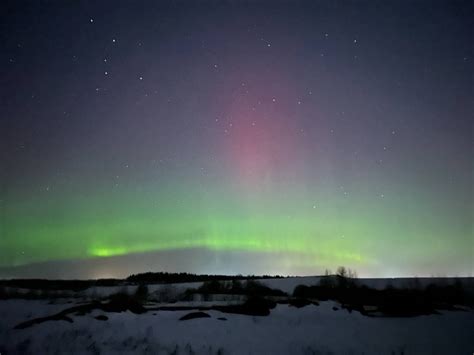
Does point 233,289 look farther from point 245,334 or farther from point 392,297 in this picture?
point 245,334

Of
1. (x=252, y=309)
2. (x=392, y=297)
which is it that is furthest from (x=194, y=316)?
(x=392, y=297)

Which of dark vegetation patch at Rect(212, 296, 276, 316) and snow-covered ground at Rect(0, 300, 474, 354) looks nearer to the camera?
snow-covered ground at Rect(0, 300, 474, 354)

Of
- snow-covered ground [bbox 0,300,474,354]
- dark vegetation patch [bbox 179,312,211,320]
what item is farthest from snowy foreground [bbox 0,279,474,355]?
dark vegetation patch [bbox 179,312,211,320]

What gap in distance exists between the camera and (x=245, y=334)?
23188 millimetres

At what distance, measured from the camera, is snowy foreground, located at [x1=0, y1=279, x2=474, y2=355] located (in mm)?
19031

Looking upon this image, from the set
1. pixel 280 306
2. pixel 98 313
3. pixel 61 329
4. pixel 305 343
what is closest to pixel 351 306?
pixel 280 306

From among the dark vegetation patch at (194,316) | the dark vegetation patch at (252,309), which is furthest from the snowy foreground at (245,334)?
the dark vegetation patch at (252,309)

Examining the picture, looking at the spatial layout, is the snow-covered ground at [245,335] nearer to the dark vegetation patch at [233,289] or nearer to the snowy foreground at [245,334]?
the snowy foreground at [245,334]

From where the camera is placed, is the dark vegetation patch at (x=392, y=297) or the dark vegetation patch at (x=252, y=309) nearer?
the dark vegetation patch at (x=252, y=309)

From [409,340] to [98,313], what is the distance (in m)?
23.9

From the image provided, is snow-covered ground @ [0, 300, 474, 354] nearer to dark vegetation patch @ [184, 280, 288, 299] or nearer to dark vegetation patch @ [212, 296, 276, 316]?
dark vegetation patch @ [212, 296, 276, 316]

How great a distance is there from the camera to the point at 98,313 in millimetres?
29781

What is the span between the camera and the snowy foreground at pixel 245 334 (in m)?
19.0

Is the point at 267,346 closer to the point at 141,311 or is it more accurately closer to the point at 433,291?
the point at 141,311
